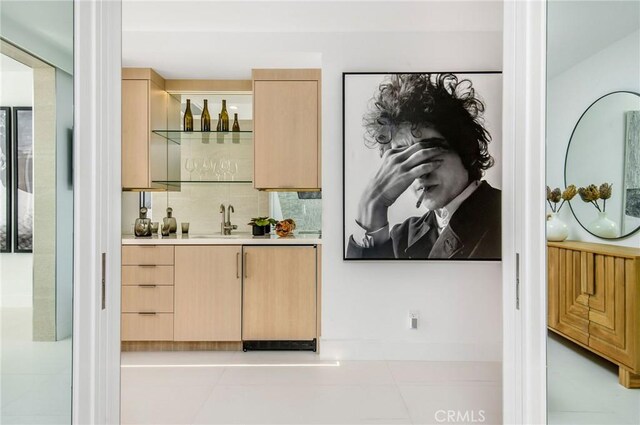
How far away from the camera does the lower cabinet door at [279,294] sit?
11.4ft

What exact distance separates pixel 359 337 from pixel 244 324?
923 mm

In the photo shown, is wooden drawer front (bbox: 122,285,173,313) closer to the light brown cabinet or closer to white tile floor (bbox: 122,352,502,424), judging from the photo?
the light brown cabinet

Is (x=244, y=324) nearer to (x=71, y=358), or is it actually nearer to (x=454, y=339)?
(x=454, y=339)

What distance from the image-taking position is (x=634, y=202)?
1.03 meters

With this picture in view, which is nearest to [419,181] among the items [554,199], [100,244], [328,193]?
[328,193]

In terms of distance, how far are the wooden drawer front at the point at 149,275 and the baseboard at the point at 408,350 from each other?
1.34m

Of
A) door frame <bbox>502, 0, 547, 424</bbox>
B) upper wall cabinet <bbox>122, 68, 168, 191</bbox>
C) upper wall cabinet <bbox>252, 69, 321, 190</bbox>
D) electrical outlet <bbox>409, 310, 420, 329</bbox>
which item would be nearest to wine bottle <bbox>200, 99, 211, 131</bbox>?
upper wall cabinet <bbox>122, 68, 168, 191</bbox>

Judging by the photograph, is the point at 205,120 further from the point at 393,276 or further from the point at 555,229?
the point at 555,229

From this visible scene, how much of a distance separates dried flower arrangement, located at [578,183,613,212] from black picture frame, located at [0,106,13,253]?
4.67 ft

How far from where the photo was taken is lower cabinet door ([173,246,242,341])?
349 cm

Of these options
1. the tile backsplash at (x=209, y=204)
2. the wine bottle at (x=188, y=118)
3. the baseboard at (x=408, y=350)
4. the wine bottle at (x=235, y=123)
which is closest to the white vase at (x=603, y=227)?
the baseboard at (x=408, y=350)

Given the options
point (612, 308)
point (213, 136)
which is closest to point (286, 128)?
point (213, 136)

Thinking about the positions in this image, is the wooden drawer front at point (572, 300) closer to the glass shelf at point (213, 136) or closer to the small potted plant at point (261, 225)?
the small potted plant at point (261, 225)

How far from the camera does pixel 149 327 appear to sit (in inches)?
137
